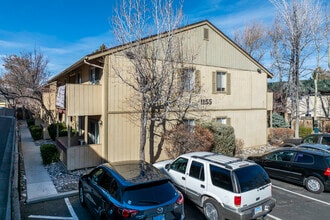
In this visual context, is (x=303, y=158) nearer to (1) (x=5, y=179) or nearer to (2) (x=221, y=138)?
(2) (x=221, y=138)

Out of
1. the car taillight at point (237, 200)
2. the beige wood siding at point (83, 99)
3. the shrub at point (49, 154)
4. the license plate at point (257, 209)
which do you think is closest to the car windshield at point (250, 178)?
the car taillight at point (237, 200)

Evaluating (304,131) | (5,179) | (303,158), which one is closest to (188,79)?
(303,158)

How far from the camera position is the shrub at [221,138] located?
41.8 feet

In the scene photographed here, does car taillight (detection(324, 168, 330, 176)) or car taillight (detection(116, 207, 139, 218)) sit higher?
car taillight (detection(116, 207, 139, 218))

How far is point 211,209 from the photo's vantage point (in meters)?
6.36

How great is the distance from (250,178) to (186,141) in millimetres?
5312

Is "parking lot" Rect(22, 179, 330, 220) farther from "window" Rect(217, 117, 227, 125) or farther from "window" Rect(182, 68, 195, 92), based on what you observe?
"window" Rect(217, 117, 227, 125)

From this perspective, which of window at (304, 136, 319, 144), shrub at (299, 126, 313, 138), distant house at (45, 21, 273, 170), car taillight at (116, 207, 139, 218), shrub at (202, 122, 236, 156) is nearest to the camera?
car taillight at (116, 207, 139, 218)

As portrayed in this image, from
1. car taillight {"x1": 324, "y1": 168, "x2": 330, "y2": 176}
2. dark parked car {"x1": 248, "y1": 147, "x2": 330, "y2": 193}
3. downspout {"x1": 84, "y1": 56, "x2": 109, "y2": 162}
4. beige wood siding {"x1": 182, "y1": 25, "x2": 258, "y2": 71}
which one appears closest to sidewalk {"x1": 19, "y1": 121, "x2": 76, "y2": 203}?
downspout {"x1": 84, "y1": 56, "x2": 109, "y2": 162}


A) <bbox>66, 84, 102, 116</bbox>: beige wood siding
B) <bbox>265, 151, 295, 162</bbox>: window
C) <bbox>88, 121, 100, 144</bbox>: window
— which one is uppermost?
<bbox>66, 84, 102, 116</bbox>: beige wood siding

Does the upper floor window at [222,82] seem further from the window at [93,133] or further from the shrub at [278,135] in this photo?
the window at [93,133]

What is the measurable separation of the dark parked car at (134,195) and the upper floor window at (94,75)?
6.97 m

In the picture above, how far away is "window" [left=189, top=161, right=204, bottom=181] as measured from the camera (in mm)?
6732

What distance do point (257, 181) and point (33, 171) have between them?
9.65 metres
